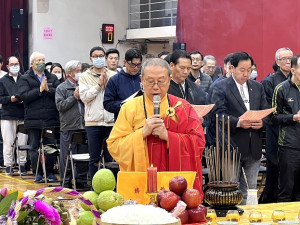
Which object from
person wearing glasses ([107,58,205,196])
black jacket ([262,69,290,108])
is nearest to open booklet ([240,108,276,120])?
black jacket ([262,69,290,108])

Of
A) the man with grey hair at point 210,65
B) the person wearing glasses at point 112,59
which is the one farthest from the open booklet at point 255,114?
the man with grey hair at point 210,65

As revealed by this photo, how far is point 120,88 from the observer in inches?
291

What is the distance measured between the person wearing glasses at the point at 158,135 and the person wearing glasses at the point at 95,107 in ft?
12.9

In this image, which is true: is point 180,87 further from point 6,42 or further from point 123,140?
point 6,42

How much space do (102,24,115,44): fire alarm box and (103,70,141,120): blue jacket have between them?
11196mm

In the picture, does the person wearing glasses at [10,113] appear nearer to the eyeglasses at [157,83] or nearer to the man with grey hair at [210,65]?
the man with grey hair at [210,65]

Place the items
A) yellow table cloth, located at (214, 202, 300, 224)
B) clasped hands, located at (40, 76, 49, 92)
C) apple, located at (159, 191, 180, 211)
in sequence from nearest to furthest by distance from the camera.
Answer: apple, located at (159, 191, 180, 211)
yellow table cloth, located at (214, 202, 300, 224)
clasped hands, located at (40, 76, 49, 92)

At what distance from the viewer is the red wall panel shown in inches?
360

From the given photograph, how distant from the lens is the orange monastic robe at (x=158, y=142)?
4.27 meters

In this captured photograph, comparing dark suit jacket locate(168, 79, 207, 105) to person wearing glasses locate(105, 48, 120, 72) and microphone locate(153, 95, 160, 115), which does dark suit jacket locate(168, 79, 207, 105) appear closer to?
microphone locate(153, 95, 160, 115)

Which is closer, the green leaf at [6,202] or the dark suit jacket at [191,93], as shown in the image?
the green leaf at [6,202]

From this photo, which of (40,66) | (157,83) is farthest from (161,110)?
(40,66)

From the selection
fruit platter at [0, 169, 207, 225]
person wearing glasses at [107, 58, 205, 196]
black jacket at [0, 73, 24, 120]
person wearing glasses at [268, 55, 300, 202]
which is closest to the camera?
fruit platter at [0, 169, 207, 225]

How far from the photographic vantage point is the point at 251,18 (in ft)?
31.6
